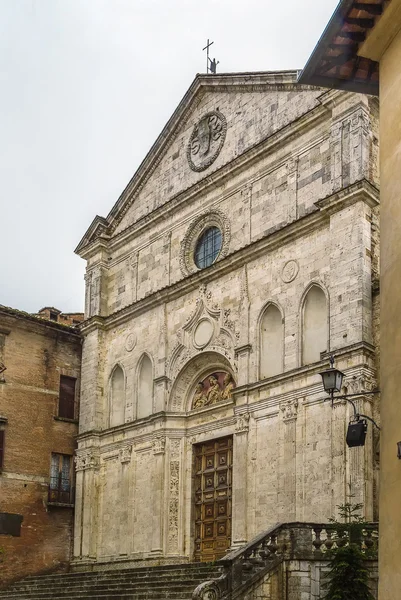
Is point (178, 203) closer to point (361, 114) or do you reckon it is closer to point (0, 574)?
point (361, 114)

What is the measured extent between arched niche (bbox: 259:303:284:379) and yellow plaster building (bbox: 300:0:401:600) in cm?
1070

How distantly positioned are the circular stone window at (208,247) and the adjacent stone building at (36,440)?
596 centimetres

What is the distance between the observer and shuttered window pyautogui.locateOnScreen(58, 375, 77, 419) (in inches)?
1241

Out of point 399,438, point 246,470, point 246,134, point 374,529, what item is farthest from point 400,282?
point 246,134

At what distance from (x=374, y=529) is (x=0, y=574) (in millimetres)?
13756

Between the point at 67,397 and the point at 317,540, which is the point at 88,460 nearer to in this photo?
the point at 67,397

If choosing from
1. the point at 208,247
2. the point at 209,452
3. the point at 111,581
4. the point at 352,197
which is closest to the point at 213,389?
the point at 209,452

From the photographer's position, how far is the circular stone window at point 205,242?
2734 cm

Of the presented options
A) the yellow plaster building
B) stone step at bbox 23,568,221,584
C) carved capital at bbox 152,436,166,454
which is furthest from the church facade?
the yellow plaster building

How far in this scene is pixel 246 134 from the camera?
27.5 meters

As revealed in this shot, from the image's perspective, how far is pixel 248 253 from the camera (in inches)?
1014

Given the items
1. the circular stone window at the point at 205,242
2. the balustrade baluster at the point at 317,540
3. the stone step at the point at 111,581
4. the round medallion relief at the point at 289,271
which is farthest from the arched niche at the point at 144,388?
the balustrade baluster at the point at 317,540

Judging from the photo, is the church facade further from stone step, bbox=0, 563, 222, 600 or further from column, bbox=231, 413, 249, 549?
A: stone step, bbox=0, 563, 222, 600

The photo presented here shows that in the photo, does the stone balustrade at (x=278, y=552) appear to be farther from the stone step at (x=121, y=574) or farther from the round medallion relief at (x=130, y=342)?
the round medallion relief at (x=130, y=342)
